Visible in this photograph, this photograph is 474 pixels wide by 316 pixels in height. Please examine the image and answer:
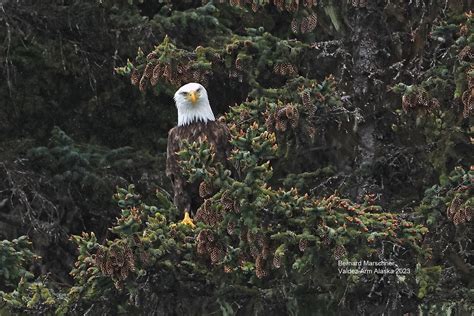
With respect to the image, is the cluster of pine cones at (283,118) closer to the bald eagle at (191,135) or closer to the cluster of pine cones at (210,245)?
the cluster of pine cones at (210,245)

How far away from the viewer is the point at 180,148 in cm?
951

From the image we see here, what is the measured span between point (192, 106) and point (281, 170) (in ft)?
2.92

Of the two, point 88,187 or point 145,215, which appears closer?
point 145,215

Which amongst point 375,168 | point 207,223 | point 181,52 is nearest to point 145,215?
point 207,223

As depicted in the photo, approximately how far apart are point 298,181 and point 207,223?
219 centimetres

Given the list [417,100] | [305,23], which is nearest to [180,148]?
[305,23]

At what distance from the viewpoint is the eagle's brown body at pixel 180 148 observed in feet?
31.1

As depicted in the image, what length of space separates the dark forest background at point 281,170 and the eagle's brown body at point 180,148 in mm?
441

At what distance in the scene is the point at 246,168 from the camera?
22.6ft

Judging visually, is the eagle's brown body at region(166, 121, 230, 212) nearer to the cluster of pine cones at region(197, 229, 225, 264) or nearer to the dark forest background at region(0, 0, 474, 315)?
the dark forest background at region(0, 0, 474, 315)

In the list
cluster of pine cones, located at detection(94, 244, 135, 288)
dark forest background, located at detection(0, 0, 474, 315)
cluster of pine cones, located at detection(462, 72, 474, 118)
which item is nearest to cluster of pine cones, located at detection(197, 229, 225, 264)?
dark forest background, located at detection(0, 0, 474, 315)

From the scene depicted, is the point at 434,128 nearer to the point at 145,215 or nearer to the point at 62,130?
the point at 145,215

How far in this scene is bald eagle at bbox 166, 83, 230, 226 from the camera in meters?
9.50

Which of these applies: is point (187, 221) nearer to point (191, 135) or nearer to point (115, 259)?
point (115, 259)
